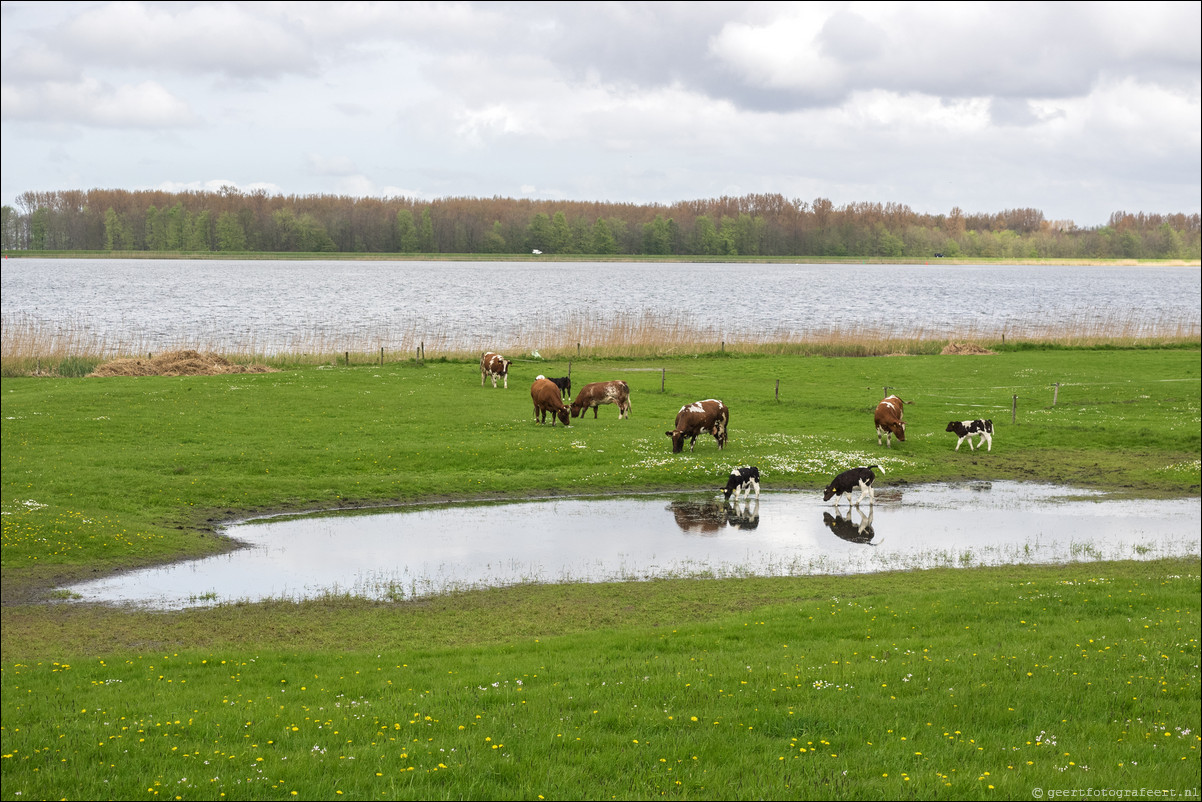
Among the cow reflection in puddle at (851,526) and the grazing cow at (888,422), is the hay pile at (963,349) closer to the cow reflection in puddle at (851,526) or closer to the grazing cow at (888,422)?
the grazing cow at (888,422)

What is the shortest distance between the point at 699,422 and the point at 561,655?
2044cm

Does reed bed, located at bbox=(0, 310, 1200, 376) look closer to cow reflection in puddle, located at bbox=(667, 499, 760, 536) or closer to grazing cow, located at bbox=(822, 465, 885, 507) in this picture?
cow reflection in puddle, located at bbox=(667, 499, 760, 536)

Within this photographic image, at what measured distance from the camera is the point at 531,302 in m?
122

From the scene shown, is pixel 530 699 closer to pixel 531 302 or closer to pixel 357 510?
pixel 357 510

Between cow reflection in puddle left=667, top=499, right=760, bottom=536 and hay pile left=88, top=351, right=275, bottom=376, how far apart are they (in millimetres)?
30657

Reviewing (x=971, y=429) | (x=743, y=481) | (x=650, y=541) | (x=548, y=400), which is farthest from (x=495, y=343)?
(x=650, y=541)

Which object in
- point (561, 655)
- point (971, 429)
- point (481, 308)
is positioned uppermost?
point (481, 308)

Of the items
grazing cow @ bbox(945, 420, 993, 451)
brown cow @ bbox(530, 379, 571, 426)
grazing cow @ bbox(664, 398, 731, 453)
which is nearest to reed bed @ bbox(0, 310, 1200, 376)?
brown cow @ bbox(530, 379, 571, 426)

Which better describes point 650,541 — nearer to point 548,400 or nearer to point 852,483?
point 852,483

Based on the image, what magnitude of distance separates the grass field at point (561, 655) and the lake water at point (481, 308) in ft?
99.5

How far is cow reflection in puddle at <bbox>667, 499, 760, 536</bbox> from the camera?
26328mm

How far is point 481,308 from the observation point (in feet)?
361

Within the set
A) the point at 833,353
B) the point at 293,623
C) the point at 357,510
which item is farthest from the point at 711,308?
the point at 293,623

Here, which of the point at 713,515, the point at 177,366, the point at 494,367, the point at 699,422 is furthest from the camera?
the point at 177,366
